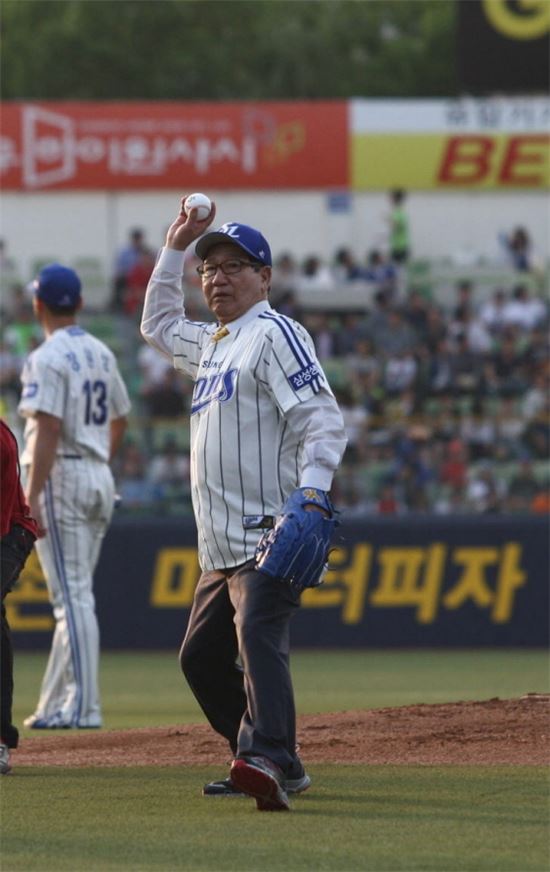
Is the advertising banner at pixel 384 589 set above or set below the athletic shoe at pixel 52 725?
below

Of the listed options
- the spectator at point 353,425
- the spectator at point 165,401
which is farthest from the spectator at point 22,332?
the spectator at point 353,425

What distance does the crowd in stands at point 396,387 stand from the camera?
16609 millimetres

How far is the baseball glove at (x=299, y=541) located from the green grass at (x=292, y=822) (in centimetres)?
76

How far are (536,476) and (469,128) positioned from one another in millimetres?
10626

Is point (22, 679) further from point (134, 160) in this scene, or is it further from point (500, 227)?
point (500, 227)

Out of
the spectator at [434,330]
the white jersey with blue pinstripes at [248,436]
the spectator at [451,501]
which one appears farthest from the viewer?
the spectator at [434,330]

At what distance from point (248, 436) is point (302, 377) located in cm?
28

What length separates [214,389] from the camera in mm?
5770

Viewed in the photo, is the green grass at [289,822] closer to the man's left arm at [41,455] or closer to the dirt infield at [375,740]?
the dirt infield at [375,740]

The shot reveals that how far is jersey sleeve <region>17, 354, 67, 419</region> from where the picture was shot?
8641mm

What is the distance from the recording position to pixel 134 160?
2611 centimetres

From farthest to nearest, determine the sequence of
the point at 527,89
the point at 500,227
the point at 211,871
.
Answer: the point at 500,227, the point at 527,89, the point at 211,871

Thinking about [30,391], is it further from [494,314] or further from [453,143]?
[453,143]

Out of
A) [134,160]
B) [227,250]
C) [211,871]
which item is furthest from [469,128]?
[211,871]
